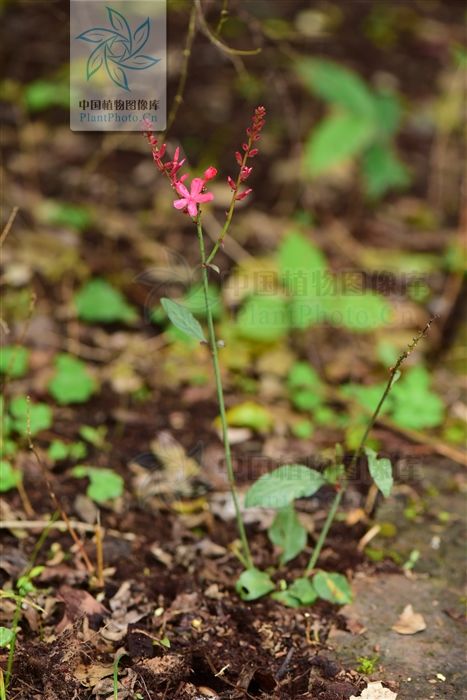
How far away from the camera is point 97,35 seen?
3150mm

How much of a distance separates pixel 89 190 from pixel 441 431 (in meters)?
2.46

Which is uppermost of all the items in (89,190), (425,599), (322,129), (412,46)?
(412,46)

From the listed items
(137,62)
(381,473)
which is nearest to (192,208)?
(381,473)

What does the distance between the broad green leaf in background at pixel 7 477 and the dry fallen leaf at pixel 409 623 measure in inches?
51.2

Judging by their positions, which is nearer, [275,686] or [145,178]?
[275,686]

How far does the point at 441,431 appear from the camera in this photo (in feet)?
10.2

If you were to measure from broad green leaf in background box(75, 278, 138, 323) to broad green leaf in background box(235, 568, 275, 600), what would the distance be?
1656 millimetres

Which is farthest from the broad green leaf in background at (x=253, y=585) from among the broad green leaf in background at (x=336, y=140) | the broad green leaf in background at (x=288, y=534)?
the broad green leaf in background at (x=336, y=140)

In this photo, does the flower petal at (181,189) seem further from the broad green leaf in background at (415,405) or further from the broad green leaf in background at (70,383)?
the broad green leaf in background at (415,405)

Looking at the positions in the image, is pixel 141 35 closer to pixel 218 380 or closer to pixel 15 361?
pixel 15 361

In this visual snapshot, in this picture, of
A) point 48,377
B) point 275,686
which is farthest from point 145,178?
point 275,686

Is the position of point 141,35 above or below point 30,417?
above

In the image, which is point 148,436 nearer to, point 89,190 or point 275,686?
point 275,686

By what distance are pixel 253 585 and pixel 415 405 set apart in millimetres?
1157
